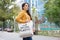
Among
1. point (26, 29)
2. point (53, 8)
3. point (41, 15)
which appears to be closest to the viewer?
point (26, 29)

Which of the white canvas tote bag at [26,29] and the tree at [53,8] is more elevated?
the tree at [53,8]

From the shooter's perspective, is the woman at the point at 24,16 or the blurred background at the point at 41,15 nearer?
the woman at the point at 24,16

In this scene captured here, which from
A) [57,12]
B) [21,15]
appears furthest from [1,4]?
[21,15]

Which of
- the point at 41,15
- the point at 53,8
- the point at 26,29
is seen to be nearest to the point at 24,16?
the point at 26,29

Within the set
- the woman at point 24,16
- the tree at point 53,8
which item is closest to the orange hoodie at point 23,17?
the woman at point 24,16

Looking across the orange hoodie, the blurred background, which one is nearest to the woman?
the orange hoodie

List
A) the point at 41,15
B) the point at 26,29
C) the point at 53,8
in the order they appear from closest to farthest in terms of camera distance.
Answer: the point at 26,29
the point at 53,8
the point at 41,15

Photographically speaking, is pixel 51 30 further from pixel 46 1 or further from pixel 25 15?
pixel 25 15

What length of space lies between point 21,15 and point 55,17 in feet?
34.5

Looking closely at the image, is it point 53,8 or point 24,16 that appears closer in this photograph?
point 24,16

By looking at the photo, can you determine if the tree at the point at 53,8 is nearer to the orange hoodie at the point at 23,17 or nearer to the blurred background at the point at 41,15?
the blurred background at the point at 41,15

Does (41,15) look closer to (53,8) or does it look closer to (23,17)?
(53,8)

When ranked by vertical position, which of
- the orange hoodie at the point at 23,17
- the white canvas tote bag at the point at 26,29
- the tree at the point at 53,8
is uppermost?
the tree at the point at 53,8

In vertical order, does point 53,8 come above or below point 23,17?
above
